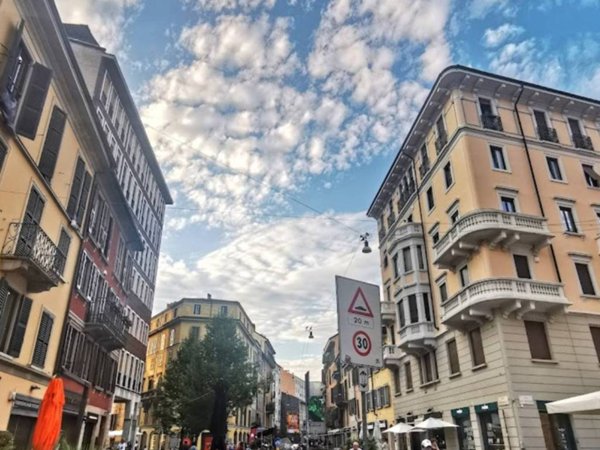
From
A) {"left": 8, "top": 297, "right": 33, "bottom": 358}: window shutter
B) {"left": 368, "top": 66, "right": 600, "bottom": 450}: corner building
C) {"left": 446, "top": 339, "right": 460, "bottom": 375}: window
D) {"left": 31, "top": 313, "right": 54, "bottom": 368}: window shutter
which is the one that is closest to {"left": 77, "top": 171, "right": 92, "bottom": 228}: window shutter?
{"left": 31, "top": 313, "right": 54, "bottom": 368}: window shutter

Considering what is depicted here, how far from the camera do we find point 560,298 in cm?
2203

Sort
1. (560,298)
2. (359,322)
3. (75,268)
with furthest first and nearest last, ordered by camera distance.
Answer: (560,298), (75,268), (359,322)

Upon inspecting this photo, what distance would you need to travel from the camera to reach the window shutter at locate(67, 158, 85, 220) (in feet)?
61.8

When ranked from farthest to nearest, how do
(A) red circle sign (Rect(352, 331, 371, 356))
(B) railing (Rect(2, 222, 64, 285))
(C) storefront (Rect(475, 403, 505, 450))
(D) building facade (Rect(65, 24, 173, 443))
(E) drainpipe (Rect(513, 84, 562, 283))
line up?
(D) building facade (Rect(65, 24, 173, 443)) → (E) drainpipe (Rect(513, 84, 562, 283)) → (C) storefront (Rect(475, 403, 505, 450)) → (B) railing (Rect(2, 222, 64, 285)) → (A) red circle sign (Rect(352, 331, 371, 356))

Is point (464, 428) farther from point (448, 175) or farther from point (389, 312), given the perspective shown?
point (448, 175)

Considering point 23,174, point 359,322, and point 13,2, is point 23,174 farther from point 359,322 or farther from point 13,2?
point 359,322

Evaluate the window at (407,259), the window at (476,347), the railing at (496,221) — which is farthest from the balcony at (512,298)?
the window at (407,259)

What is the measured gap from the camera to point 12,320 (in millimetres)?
14352

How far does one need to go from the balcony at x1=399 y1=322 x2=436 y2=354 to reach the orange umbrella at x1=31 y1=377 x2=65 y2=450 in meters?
22.0

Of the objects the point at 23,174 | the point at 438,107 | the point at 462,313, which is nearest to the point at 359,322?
the point at 23,174

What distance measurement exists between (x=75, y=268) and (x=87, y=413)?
334 inches

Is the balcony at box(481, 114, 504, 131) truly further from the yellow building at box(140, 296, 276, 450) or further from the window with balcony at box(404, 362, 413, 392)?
the yellow building at box(140, 296, 276, 450)

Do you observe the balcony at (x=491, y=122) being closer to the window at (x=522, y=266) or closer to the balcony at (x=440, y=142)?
the balcony at (x=440, y=142)

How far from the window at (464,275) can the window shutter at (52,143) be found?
19.9 metres
